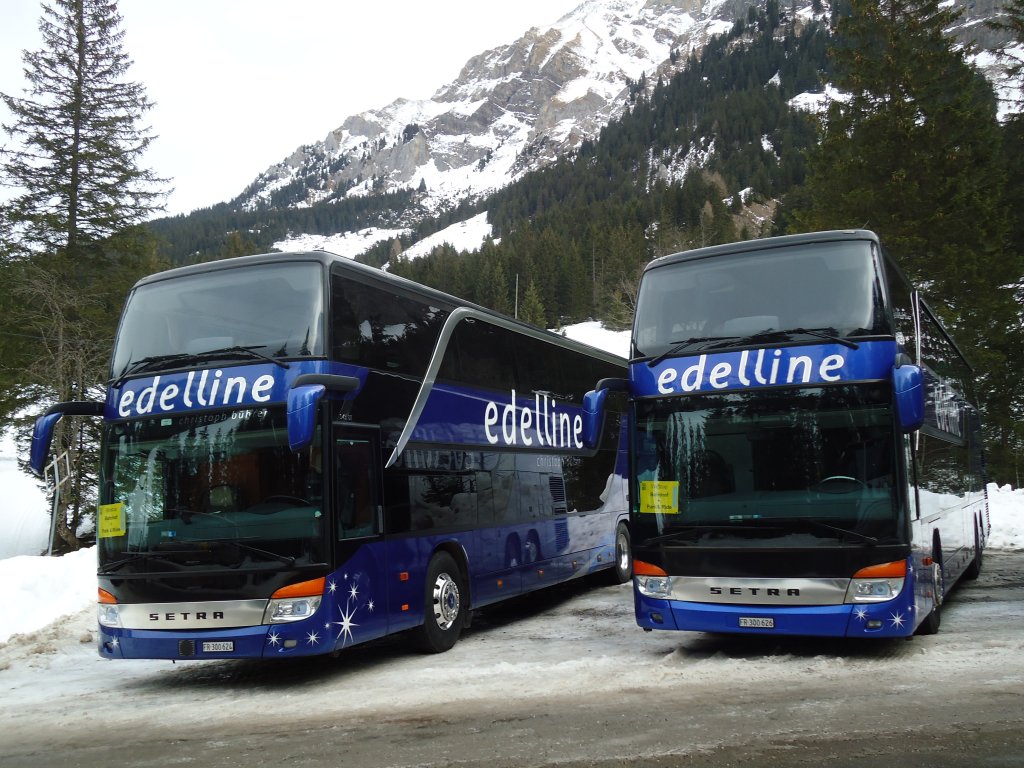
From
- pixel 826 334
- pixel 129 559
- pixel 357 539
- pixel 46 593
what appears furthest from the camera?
pixel 46 593

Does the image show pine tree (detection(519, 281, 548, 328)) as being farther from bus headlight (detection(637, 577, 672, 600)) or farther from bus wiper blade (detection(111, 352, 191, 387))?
bus headlight (detection(637, 577, 672, 600))

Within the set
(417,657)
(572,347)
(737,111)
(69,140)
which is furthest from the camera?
(737,111)

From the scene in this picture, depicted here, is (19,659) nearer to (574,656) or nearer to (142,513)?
(142,513)

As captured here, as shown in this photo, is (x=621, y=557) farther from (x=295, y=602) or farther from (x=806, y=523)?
(x=295, y=602)

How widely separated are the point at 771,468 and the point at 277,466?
455 cm

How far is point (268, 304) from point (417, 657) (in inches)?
163

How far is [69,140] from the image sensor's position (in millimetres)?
33438

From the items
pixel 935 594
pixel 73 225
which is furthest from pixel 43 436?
pixel 73 225

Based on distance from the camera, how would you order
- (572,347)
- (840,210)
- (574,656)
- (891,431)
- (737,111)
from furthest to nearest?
(737,111) < (840,210) < (572,347) < (574,656) < (891,431)

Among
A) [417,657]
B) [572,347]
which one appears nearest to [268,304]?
[417,657]

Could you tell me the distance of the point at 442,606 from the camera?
34.0ft

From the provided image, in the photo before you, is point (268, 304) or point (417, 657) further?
point (417, 657)

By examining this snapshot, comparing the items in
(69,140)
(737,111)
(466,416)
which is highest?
(737,111)

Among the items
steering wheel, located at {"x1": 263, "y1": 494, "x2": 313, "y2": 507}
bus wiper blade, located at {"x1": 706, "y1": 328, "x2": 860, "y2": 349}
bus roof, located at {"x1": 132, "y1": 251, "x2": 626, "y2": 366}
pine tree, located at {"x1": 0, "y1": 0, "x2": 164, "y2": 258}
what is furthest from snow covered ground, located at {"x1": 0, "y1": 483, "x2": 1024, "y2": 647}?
pine tree, located at {"x1": 0, "y1": 0, "x2": 164, "y2": 258}
